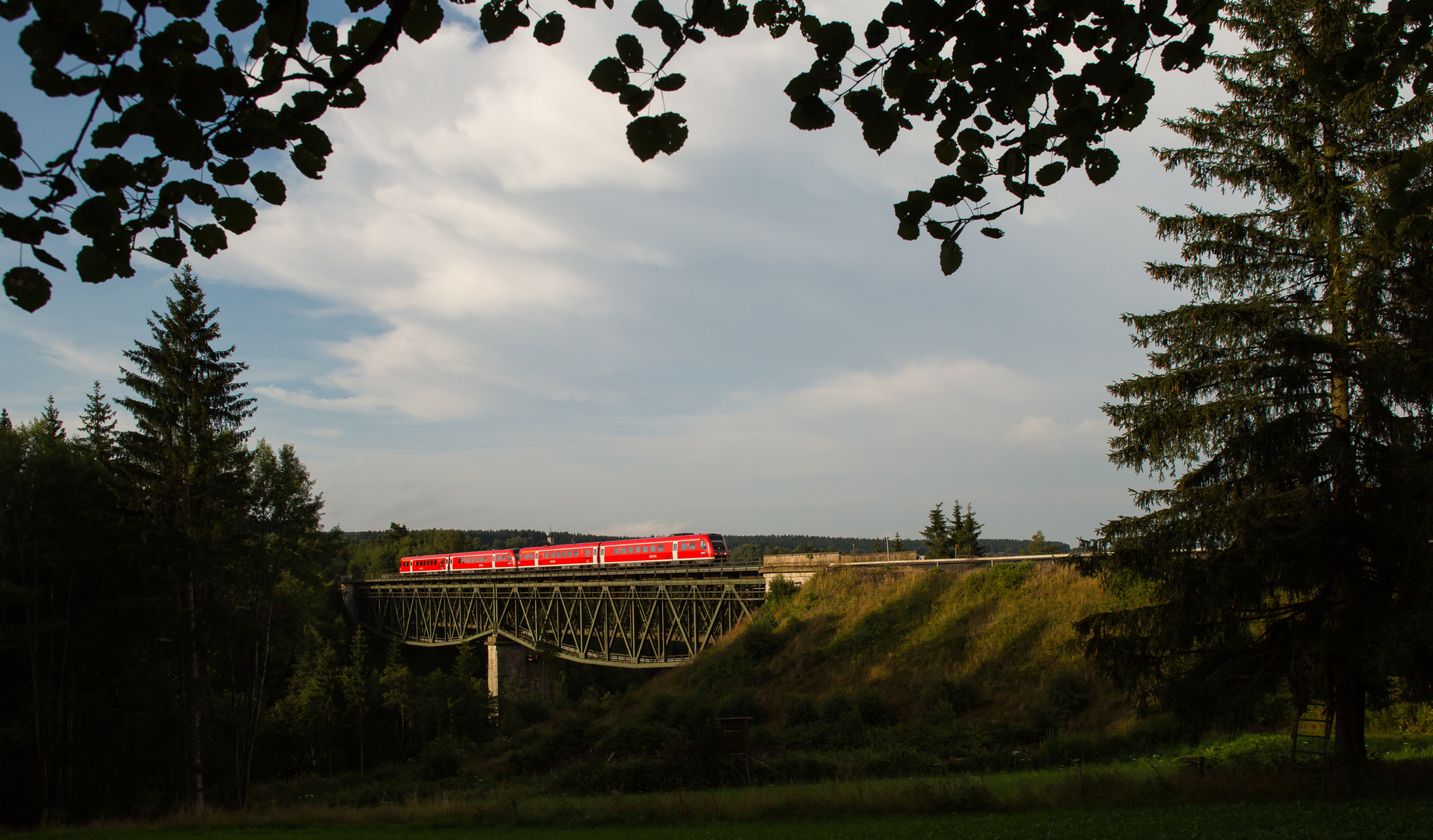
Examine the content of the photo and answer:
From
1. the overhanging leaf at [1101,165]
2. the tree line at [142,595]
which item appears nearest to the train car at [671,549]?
the tree line at [142,595]

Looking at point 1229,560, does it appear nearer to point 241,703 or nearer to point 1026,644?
point 1026,644

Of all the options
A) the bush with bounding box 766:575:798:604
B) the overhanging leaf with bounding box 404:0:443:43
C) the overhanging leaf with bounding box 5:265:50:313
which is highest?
the overhanging leaf with bounding box 404:0:443:43

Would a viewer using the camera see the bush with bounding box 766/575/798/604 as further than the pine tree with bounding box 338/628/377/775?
No

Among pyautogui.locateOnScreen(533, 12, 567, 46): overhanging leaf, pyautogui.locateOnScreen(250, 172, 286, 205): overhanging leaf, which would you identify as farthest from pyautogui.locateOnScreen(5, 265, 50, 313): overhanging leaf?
pyautogui.locateOnScreen(533, 12, 567, 46): overhanging leaf

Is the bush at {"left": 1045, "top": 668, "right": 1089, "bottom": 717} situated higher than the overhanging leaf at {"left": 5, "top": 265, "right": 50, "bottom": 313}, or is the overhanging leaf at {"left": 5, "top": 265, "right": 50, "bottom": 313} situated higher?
the overhanging leaf at {"left": 5, "top": 265, "right": 50, "bottom": 313}

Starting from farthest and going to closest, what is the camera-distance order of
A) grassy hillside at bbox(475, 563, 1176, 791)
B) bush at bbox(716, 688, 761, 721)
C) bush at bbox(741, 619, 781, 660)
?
1. bush at bbox(741, 619, 781, 660)
2. bush at bbox(716, 688, 761, 721)
3. grassy hillside at bbox(475, 563, 1176, 791)

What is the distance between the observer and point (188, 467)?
21.7m

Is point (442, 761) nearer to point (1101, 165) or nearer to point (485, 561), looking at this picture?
point (1101, 165)

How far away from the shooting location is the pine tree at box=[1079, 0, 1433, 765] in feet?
36.6

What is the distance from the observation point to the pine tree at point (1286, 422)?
11.1m

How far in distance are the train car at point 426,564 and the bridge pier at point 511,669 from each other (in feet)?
30.6

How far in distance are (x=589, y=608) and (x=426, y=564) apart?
75.3 ft

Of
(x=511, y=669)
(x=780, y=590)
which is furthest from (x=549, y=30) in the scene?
(x=511, y=669)

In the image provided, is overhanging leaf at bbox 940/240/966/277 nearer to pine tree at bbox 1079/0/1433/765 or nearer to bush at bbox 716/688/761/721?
pine tree at bbox 1079/0/1433/765
